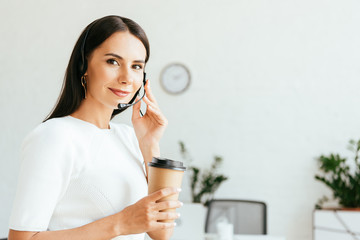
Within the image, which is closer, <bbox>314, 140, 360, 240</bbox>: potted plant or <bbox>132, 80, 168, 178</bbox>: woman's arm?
<bbox>132, 80, 168, 178</bbox>: woman's arm

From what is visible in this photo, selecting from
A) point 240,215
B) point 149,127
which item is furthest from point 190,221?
point 149,127

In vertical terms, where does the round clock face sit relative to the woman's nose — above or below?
above

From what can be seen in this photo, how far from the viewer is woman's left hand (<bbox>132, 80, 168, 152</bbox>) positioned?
122cm

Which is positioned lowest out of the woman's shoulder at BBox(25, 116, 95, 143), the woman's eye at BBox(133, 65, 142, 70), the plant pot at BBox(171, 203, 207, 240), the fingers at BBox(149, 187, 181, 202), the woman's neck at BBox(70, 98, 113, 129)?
the plant pot at BBox(171, 203, 207, 240)

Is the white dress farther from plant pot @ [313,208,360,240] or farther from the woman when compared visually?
plant pot @ [313,208,360,240]

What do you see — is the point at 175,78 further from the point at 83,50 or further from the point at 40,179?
the point at 40,179

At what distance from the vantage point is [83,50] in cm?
107

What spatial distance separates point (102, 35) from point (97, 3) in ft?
11.4

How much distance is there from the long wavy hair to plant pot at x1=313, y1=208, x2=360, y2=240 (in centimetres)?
291

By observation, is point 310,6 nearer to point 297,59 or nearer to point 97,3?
point 297,59

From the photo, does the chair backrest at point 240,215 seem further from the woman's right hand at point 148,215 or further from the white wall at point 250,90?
the woman's right hand at point 148,215

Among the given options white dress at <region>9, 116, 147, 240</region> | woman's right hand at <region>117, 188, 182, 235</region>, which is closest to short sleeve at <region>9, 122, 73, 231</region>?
white dress at <region>9, 116, 147, 240</region>

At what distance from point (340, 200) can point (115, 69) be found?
315cm

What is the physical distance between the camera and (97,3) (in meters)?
4.32
